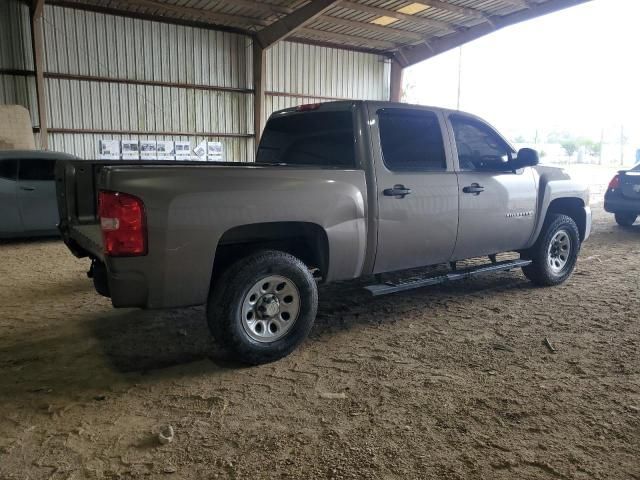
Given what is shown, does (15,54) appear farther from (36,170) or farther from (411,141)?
(411,141)

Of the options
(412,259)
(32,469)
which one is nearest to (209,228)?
(32,469)

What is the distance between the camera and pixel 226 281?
3.52 metres

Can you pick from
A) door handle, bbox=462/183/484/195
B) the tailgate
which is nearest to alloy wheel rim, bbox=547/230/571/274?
door handle, bbox=462/183/484/195

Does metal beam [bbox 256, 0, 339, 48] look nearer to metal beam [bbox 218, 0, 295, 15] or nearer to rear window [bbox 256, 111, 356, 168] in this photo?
metal beam [bbox 218, 0, 295, 15]

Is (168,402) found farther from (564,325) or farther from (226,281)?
(564,325)

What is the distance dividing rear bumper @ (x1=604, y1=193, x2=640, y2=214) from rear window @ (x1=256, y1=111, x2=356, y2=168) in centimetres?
830

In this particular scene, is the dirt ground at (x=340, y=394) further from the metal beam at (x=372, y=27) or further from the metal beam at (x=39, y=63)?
the metal beam at (x=372, y=27)

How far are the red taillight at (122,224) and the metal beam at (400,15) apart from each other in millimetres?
12010

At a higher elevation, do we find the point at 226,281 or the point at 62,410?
the point at 226,281

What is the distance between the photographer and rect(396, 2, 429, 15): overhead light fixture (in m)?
13.9

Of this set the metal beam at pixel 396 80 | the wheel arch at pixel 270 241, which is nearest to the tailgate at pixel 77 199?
the wheel arch at pixel 270 241

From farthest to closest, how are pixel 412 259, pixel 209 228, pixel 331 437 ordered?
pixel 412 259 → pixel 209 228 → pixel 331 437

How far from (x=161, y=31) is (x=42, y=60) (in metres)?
3.27

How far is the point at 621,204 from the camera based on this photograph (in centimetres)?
1038
